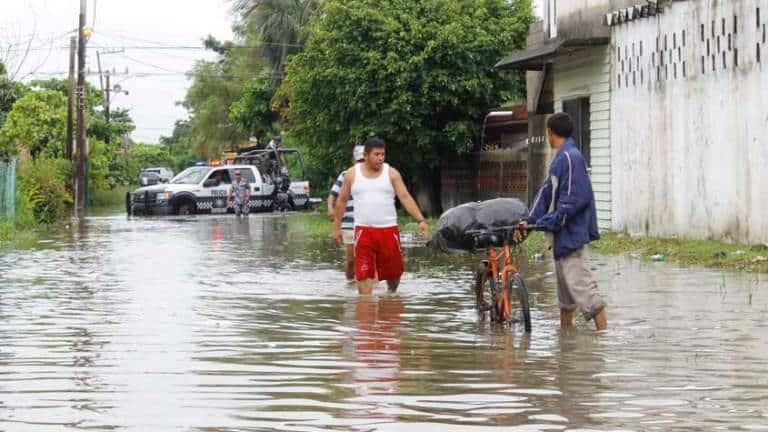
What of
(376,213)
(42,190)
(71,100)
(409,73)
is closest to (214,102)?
(71,100)

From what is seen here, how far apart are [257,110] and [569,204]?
55.2 meters

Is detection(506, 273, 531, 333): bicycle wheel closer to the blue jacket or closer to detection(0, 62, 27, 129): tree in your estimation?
the blue jacket

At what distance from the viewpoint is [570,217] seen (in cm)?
1174

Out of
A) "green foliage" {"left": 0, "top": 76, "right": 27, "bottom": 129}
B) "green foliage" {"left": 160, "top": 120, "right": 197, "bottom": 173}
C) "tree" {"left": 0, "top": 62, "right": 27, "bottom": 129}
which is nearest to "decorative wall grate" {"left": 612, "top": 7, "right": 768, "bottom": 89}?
"tree" {"left": 0, "top": 62, "right": 27, "bottom": 129}

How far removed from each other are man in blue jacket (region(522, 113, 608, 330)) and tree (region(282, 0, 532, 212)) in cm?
2292

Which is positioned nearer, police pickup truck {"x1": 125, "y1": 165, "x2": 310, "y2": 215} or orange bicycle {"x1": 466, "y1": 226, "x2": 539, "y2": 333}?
orange bicycle {"x1": 466, "y1": 226, "x2": 539, "y2": 333}

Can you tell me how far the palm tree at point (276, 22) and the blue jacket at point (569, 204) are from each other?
4978 cm

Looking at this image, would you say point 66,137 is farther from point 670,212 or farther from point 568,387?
point 568,387

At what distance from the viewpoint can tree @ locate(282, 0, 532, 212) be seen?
3509 cm

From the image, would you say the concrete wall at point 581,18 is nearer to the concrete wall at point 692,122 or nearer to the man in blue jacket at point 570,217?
the concrete wall at point 692,122

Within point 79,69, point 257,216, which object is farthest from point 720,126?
point 79,69

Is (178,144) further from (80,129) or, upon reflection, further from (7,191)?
(7,191)

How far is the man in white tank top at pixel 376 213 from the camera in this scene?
14586 millimetres

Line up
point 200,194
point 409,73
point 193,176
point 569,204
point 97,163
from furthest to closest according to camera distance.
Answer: point 97,163, point 193,176, point 200,194, point 409,73, point 569,204
